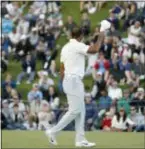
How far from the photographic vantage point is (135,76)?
20.5 meters

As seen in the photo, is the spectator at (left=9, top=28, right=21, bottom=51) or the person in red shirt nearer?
the person in red shirt

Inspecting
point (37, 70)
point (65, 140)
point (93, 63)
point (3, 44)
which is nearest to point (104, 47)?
point (93, 63)

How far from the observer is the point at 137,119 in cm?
1773

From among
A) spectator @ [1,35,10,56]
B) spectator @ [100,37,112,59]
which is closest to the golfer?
spectator @ [100,37,112,59]

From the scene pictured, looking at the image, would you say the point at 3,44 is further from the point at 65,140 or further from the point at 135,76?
the point at 65,140

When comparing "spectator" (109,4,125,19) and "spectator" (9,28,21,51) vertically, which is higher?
"spectator" (109,4,125,19)

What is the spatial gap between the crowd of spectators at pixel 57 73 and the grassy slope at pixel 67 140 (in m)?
2.29

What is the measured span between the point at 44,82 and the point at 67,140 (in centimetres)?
711

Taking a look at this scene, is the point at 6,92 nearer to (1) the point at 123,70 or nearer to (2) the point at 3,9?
(1) the point at 123,70

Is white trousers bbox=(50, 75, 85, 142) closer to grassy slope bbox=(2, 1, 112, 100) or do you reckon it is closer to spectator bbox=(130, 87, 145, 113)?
spectator bbox=(130, 87, 145, 113)

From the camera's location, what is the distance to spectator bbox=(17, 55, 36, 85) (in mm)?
22062

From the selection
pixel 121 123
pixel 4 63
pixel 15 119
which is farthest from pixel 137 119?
pixel 4 63

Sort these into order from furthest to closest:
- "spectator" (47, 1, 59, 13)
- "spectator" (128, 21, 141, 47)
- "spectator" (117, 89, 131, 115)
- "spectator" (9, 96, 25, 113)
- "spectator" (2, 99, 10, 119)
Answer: "spectator" (47, 1, 59, 13) → "spectator" (128, 21, 141, 47) → "spectator" (9, 96, 25, 113) → "spectator" (2, 99, 10, 119) → "spectator" (117, 89, 131, 115)

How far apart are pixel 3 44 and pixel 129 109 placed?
686 cm
